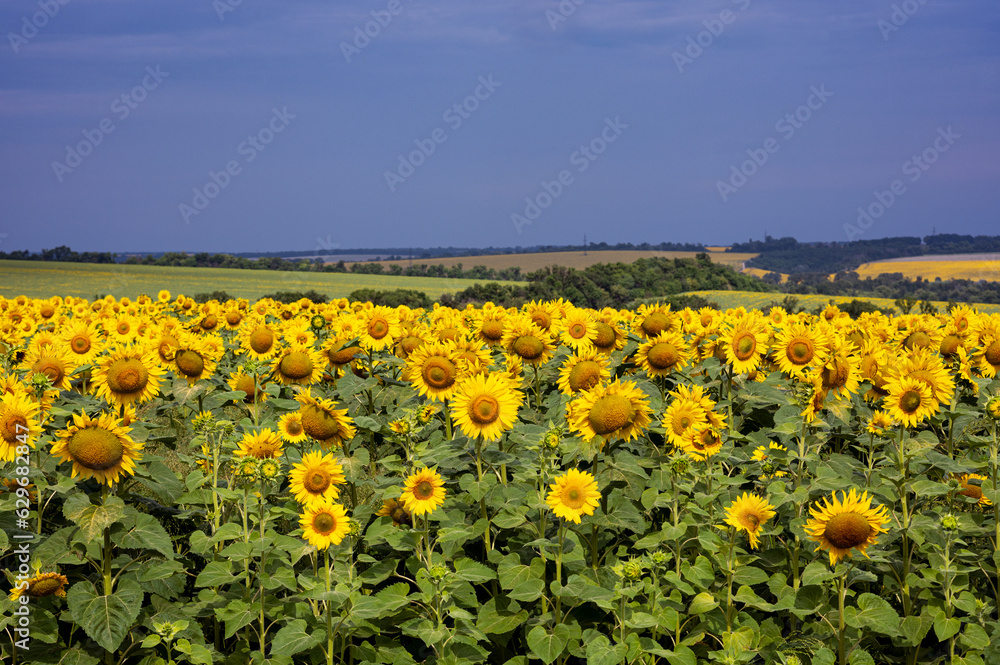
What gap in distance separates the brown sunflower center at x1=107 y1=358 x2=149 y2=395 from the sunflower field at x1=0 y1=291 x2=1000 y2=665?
20 mm

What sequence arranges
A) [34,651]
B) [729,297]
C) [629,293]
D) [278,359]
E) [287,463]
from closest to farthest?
[34,651] < [287,463] < [278,359] < [729,297] < [629,293]

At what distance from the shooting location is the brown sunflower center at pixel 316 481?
442cm

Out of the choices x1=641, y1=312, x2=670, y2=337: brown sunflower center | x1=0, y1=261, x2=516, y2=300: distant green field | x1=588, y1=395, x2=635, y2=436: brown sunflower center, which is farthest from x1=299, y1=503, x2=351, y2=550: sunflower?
x1=0, y1=261, x2=516, y2=300: distant green field

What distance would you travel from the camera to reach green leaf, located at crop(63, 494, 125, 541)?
4.20 meters

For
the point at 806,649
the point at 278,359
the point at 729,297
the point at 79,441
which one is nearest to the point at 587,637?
the point at 806,649

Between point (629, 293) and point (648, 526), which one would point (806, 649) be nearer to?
point (648, 526)

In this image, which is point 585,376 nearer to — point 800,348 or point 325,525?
point 800,348

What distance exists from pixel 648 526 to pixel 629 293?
6277 cm

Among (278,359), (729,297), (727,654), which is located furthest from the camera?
(729,297)

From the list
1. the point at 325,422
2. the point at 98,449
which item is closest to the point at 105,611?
the point at 98,449

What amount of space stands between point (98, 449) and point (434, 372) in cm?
232

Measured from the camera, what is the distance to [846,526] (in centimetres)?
430

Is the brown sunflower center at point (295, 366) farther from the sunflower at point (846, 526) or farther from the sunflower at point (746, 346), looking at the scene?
the sunflower at point (846, 526)

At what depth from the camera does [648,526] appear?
5.20 m
